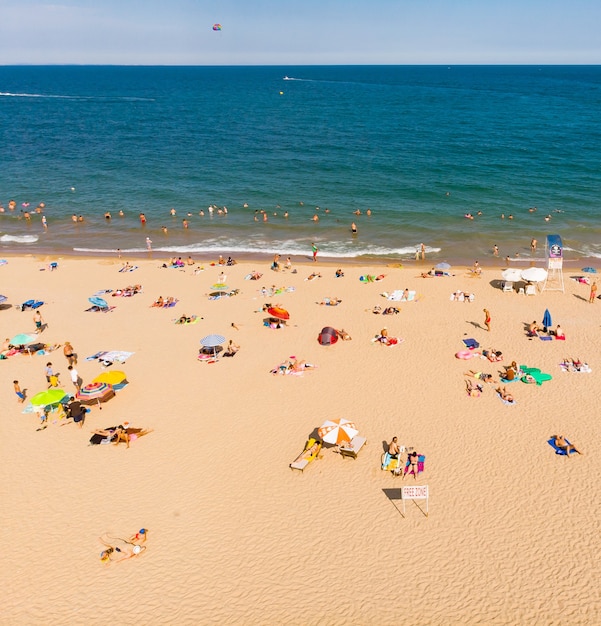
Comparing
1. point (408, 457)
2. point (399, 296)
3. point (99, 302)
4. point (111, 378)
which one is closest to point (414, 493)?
point (408, 457)

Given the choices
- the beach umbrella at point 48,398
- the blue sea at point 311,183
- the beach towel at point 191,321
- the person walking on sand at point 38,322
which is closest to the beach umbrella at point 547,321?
the blue sea at point 311,183

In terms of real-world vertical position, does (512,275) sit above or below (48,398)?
above

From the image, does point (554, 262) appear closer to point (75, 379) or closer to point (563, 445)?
point (563, 445)

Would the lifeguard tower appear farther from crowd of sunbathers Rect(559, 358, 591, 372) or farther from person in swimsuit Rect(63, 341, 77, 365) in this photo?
person in swimsuit Rect(63, 341, 77, 365)

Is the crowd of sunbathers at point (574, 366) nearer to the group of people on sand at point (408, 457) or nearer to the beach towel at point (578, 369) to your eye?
the beach towel at point (578, 369)

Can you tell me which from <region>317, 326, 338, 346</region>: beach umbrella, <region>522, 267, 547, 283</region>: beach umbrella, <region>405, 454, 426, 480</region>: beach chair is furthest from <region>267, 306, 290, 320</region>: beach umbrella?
<region>522, 267, 547, 283</region>: beach umbrella

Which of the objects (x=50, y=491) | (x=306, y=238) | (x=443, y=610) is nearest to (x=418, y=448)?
(x=443, y=610)
